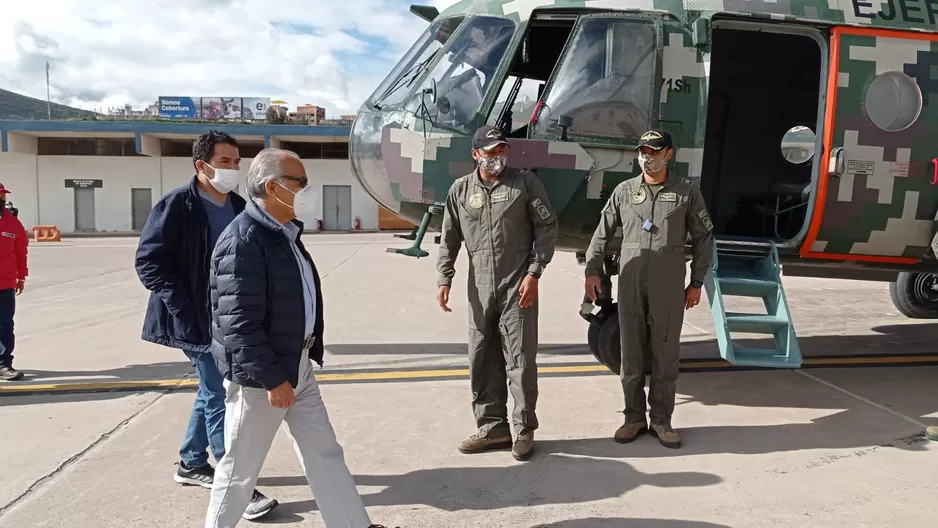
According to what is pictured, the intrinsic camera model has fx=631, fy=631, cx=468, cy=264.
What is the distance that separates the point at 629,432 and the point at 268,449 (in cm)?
235

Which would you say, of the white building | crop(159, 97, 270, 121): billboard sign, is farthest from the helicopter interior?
crop(159, 97, 270, 121): billboard sign

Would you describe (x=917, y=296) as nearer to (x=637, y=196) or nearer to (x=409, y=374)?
(x=637, y=196)

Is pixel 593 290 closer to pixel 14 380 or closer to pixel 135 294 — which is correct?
pixel 14 380

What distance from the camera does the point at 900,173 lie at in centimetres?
509

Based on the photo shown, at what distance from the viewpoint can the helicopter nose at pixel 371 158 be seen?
5305 millimetres

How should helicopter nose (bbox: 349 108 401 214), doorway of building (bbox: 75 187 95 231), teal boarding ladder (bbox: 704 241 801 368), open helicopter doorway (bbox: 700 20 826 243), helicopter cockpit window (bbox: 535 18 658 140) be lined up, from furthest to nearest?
doorway of building (bbox: 75 187 95 231) → open helicopter doorway (bbox: 700 20 826 243) → helicopter nose (bbox: 349 108 401 214) → helicopter cockpit window (bbox: 535 18 658 140) → teal boarding ladder (bbox: 704 241 801 368)

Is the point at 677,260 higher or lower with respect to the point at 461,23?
lower

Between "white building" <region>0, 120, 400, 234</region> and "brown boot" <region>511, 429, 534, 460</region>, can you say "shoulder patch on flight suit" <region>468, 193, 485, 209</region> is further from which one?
"white building" <region>0, 120, 400, 234</region>

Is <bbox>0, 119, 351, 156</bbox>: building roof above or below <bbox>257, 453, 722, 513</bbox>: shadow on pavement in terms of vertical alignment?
above

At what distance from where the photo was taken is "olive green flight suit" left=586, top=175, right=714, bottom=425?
4.00m

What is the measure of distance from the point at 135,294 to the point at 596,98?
Result: 8.60 m

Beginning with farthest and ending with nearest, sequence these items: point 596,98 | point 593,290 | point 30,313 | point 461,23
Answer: point 30,313 < point 461,23 < point 596,98 < point 593,290

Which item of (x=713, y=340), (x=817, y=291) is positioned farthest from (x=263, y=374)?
(x=817, y=291)

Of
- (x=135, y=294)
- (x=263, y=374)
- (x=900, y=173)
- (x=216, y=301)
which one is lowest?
(x=135, y=294)
